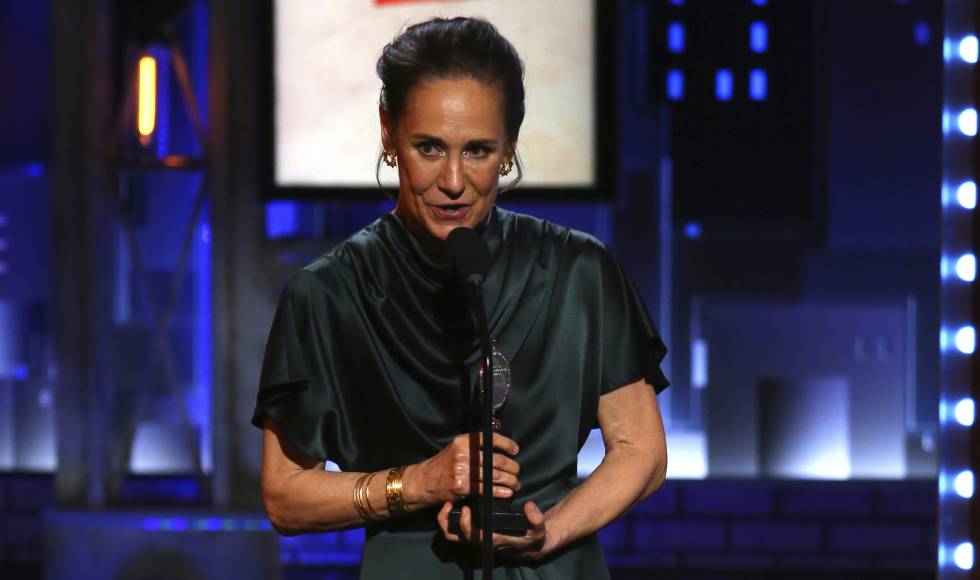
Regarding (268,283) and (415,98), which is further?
(268,283)

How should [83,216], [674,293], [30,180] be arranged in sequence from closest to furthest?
[83,216] → [674,293] → [30,180]

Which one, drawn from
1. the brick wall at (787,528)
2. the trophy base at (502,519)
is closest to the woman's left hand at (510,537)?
the trophy base at (502,519)

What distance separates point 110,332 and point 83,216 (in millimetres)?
362

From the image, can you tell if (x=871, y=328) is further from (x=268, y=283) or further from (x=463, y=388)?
(x=463, y=388)

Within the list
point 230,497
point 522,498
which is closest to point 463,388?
point 522,498

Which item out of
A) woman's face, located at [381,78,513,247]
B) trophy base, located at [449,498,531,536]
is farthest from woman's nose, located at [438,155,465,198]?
trophy base, located at [449,498,531,536]

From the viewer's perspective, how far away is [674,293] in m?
4.03

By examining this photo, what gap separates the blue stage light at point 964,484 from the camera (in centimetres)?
158

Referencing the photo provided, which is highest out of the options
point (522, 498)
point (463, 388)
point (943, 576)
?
point (463, 388)

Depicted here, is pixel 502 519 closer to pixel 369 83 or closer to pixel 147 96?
pixel 369 83

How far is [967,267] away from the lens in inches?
63.0

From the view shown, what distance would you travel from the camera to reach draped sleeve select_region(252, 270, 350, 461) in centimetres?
143

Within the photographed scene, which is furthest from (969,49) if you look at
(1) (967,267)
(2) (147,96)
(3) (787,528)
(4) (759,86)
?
(2) (147,96)

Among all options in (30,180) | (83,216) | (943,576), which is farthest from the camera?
(30,180)
